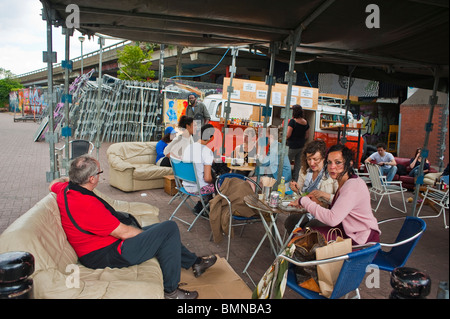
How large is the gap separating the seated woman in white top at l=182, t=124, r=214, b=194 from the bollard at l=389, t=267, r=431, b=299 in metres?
3.32

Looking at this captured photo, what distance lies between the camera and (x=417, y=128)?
25.7 feet

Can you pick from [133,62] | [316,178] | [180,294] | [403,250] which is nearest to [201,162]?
[316,178]

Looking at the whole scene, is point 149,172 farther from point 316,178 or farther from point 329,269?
point 329,269

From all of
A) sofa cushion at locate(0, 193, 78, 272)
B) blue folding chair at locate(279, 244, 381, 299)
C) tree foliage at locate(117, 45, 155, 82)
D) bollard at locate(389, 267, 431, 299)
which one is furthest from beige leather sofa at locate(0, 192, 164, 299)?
tree foliage at locate(117, 45, 155, 82)

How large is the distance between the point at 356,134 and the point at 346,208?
957 cm

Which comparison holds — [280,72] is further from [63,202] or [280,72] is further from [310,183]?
[63,202]

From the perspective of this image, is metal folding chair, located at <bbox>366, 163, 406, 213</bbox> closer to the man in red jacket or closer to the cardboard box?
the cardboard box

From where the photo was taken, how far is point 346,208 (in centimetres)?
267

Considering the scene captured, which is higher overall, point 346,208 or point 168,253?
point 346,208

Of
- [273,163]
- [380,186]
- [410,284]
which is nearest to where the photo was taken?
[410,284]

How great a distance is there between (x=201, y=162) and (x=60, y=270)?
2.68 m

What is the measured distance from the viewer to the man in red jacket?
246cm

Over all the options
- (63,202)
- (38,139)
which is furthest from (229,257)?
(38,139)

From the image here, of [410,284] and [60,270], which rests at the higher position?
[410,284]
